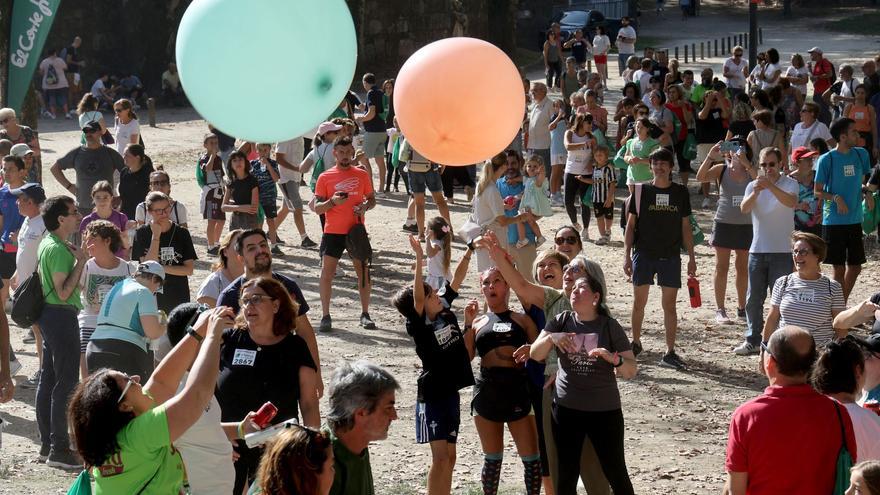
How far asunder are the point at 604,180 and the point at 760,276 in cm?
442

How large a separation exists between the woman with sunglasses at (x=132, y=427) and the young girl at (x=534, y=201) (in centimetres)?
696

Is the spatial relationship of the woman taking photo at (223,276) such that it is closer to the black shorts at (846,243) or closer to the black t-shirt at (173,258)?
the black t-shirt at (173,258)

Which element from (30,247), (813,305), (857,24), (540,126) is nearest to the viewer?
(813,305)

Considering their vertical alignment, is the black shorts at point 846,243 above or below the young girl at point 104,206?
below

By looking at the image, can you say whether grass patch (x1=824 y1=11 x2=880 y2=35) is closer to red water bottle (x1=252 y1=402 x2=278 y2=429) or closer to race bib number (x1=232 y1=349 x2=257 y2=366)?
race bib number (x1=232 y1=349 x2=257 y2=366)

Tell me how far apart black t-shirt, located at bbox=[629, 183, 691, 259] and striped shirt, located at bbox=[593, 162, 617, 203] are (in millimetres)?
4414

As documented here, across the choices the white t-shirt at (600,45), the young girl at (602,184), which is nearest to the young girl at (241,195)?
the young girl at (602,184)

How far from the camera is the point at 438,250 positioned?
983cm

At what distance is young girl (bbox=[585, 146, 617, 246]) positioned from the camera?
14523 millimetres

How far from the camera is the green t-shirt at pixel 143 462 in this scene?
4.47 metres

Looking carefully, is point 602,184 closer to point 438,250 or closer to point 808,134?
point 808,134

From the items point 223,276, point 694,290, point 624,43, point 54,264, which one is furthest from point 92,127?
point 624,43

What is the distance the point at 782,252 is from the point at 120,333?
5600 mm

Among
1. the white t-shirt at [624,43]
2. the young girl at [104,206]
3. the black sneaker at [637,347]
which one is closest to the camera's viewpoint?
the young girl at [104,206]
